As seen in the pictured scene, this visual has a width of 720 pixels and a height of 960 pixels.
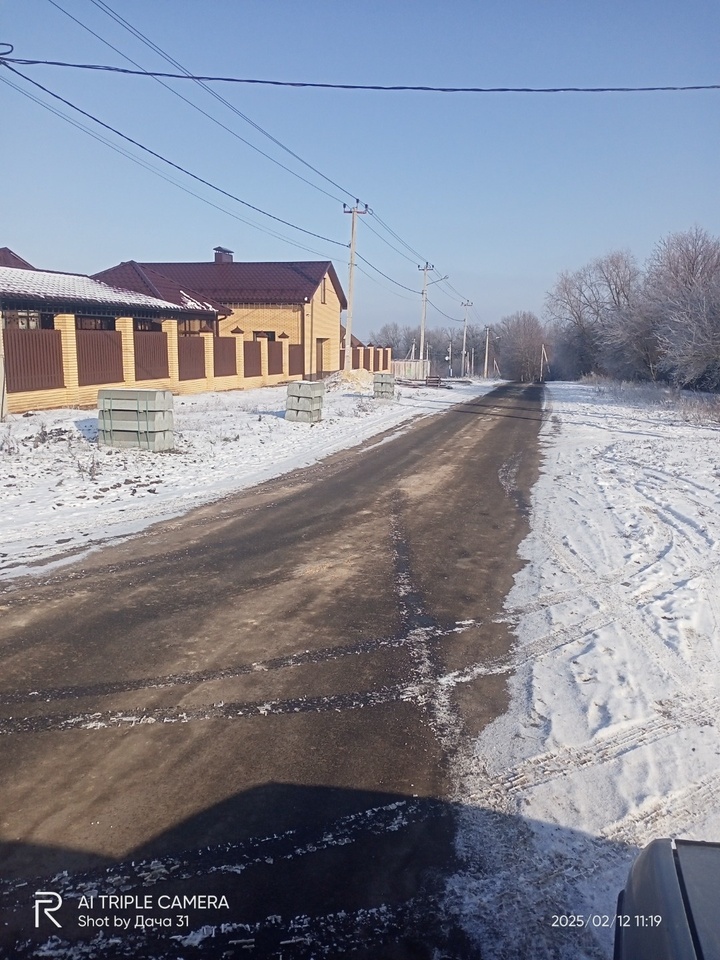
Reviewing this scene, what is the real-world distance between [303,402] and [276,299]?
22.7 meters

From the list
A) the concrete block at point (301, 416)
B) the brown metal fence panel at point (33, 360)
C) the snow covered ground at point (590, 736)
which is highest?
the brown metal fence panel at point (33, 360)

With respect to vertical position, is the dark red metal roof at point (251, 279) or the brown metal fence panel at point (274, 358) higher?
the dark red metal roof at point (251, 279)

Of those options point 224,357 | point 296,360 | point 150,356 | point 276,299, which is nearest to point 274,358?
point 296,360

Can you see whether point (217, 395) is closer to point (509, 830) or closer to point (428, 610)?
point (428, 610)

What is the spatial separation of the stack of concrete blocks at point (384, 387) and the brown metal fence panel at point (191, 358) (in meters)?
7.28

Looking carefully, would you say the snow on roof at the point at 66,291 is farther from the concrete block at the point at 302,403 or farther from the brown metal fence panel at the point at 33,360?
the concrete block at the point at 302,403

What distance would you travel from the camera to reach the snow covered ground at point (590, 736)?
2.92 meters

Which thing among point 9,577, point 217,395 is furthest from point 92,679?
point 217,395

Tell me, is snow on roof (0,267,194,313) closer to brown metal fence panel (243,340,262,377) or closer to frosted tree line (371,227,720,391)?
brown metal fence panel (243,340,262,377)

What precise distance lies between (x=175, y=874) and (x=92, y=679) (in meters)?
1.99

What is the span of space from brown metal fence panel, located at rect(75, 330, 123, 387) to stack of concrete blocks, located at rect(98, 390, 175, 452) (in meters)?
8.46

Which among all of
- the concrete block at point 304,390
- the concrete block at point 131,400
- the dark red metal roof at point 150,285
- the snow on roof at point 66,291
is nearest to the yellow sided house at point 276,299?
the dark red metal roof at point 150,285

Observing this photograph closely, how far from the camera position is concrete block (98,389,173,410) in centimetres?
1310

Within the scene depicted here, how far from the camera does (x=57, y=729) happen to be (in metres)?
4.02
